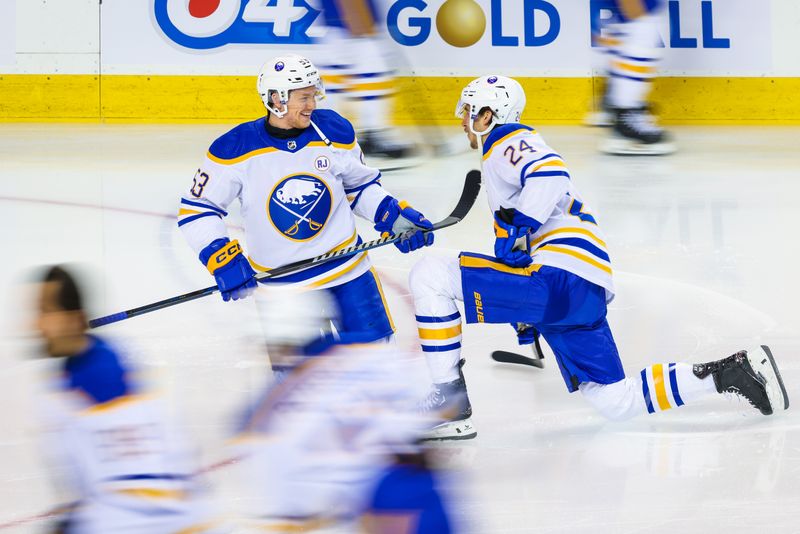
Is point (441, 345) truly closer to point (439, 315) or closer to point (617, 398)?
point (439, 315)

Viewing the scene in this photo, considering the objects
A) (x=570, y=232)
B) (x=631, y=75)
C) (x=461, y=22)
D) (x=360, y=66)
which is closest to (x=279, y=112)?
(x=570, y=232)

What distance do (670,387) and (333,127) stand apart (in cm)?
108

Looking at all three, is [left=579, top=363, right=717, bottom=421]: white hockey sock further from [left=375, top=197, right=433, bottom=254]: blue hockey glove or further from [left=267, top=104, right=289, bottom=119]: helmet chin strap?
[left=267, top=104, right=289, bottom=119]: helmet chin strap

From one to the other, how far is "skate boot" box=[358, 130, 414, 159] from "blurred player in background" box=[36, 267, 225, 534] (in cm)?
467

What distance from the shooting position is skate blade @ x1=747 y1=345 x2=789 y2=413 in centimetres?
323

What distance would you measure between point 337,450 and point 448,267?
1610 millimetres

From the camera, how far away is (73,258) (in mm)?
4797

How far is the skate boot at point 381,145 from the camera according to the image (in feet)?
20.9

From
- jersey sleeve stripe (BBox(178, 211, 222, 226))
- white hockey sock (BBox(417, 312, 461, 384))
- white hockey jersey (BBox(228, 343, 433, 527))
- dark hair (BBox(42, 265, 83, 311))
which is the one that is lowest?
white hockey sock (BBox(417, 312, 461, 384))

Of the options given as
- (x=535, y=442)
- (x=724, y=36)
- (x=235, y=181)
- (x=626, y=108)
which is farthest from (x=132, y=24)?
(x=535, y=442)

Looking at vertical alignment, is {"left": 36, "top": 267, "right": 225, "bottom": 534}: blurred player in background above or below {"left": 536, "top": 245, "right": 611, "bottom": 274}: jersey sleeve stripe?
above

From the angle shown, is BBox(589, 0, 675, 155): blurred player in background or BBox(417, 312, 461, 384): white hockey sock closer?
BBox(417, 312, 461, 384): white hockey sock

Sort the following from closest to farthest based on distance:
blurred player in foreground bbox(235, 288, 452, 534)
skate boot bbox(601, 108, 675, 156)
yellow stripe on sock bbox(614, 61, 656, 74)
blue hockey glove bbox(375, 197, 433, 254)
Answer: blurred player in foreground bbox(235, 288, 452, 534)
blue hockey glove bbox(375, 197, 433, 254)
yellow stripe on sock bbox(614, 61, 656, 74)
skate boot bbox(601, 108, 675, 156)

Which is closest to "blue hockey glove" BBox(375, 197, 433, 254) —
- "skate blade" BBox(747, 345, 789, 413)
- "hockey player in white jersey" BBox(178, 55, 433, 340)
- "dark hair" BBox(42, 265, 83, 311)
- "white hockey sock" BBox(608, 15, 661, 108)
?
"hockey player in white jersey" BBox(178, 55, 433, 340)
